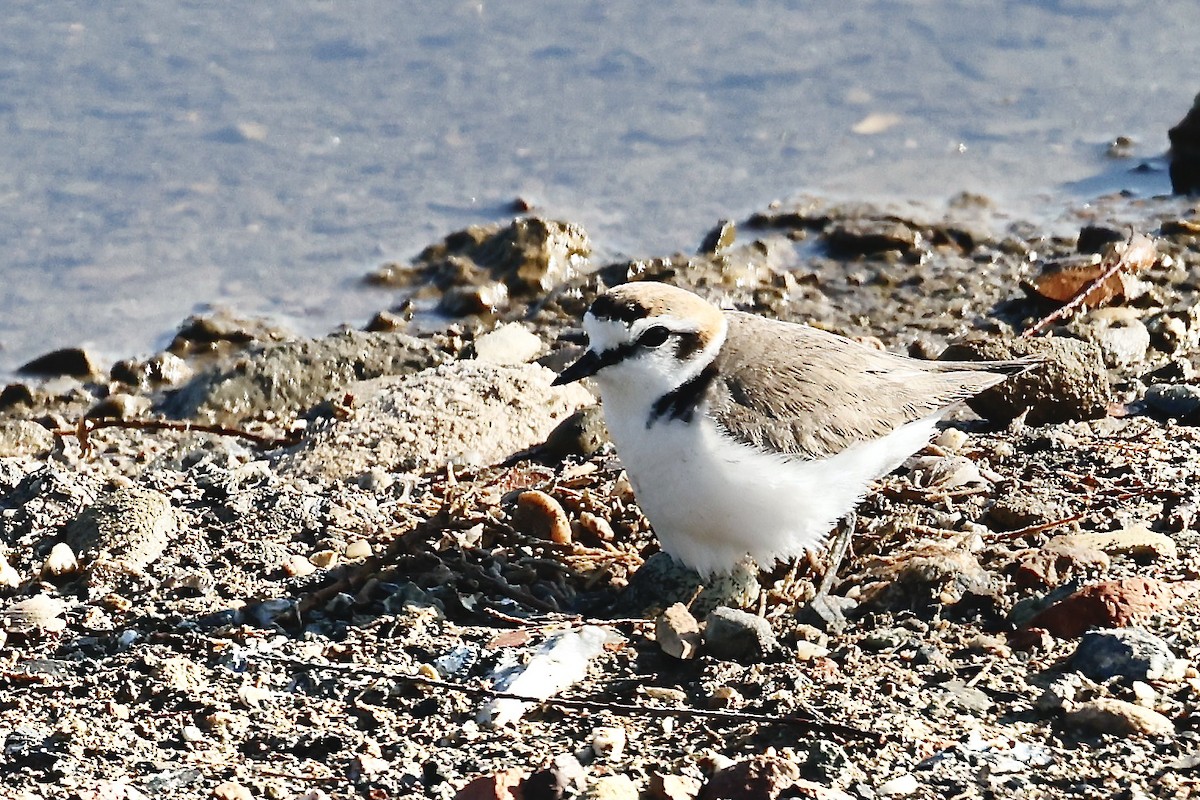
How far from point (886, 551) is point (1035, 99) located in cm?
701

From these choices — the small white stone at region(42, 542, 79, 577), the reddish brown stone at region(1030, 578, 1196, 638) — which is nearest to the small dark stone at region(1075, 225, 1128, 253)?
the reddish brown stone at region(1030, 578, 1196, 638)

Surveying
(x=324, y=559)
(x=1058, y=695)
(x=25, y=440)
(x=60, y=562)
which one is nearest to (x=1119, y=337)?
(x=1058, y=695)

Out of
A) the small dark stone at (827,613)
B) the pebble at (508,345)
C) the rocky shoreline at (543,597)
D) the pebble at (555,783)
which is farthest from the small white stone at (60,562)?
the pebble at (508,345)

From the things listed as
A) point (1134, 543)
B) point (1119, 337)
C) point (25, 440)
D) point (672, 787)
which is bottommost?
point (25, 440)

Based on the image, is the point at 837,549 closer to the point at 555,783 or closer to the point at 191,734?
the point at 555,783

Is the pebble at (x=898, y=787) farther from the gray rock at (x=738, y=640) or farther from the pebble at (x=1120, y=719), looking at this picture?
the gray rock at (x=738, y=640)

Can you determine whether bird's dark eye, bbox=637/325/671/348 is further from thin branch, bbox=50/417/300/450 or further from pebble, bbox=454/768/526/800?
thin branch, bbox=50/417/300/450

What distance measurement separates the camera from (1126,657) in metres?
4.49

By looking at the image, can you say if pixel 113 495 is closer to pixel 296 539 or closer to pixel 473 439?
pixel 296 539

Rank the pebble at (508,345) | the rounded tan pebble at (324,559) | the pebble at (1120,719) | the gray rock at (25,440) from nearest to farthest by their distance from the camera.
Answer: the pebble at (1120,719) → the rounded tan pebble at (324,559) → the gray rock at (25,440) → the pebble at (508,345)

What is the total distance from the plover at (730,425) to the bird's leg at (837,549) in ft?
0.15

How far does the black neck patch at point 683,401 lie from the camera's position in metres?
5.07

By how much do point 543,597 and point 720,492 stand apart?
0.76 metres

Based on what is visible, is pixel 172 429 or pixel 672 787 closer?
pixel 672 787
